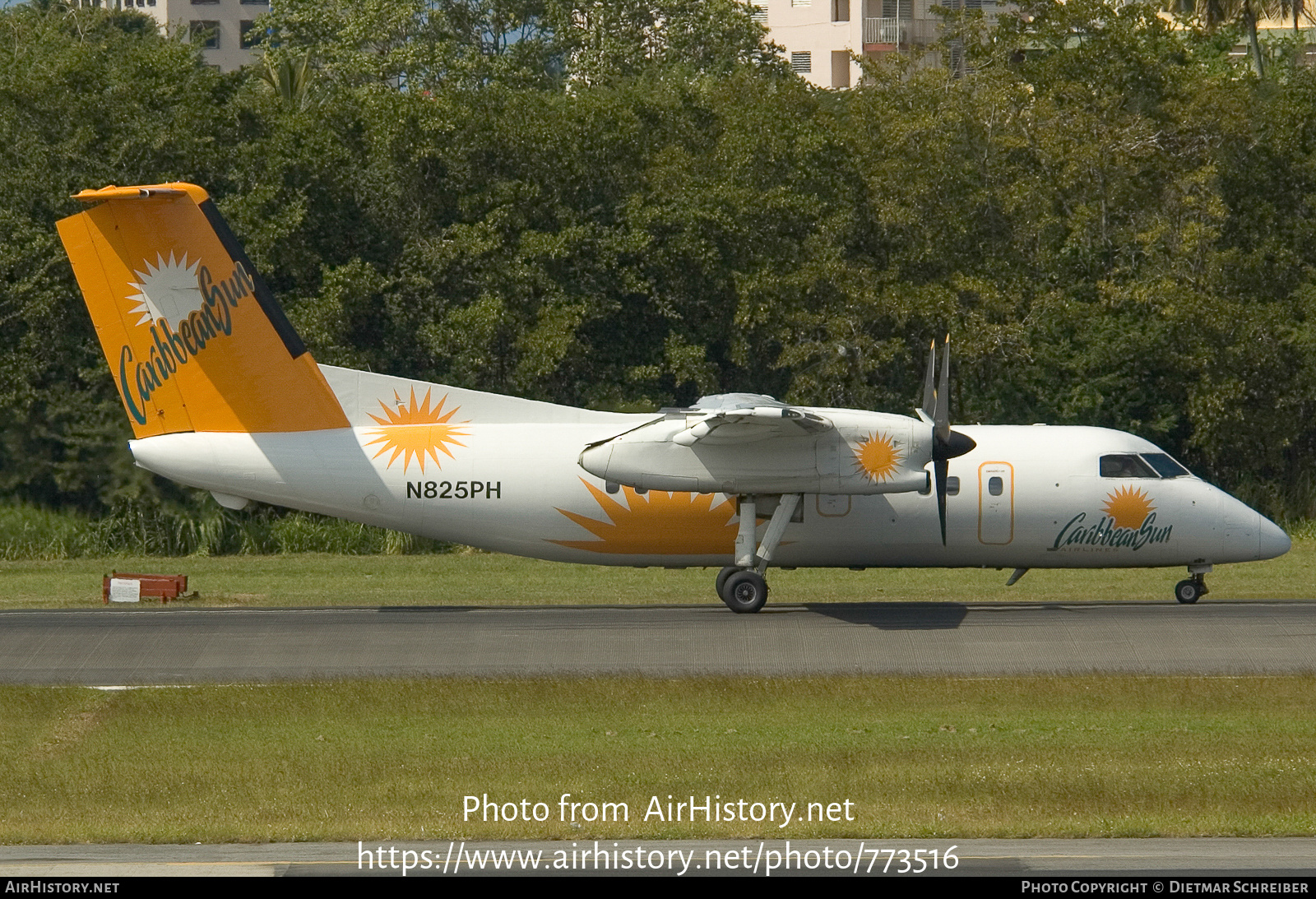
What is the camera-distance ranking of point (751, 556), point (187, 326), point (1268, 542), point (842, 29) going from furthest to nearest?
point (842, 29), point (1268, 542), point (187, 326), point (751, 556)

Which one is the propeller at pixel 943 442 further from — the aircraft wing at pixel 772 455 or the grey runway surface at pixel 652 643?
the grey runway surface at pixel 652 643

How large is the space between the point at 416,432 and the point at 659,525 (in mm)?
3994

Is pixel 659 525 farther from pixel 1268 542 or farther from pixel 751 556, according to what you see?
pixel 1268 542

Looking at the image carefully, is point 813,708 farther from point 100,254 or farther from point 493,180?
point 493,180

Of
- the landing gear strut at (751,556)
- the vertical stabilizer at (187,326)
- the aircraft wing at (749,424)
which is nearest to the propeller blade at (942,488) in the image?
the aircraft wing at (749,424)

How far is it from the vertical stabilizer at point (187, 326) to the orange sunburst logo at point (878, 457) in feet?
25.9

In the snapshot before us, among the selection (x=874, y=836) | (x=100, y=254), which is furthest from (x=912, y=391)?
(x=874, y=836)

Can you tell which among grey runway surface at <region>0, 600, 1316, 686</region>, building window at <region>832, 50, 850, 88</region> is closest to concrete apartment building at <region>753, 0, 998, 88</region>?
Answer: building window at <region>832, 50, 850, 88</region>

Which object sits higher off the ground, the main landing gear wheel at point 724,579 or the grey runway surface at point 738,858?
the grey runway surface at point 738,858

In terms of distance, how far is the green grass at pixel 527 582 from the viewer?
28.5 m

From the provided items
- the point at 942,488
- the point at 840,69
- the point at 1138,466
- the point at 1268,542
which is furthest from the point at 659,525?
the point at 840,69

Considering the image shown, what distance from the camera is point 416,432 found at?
24.4 m

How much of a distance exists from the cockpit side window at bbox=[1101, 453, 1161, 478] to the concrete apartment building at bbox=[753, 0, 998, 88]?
6495 cm
